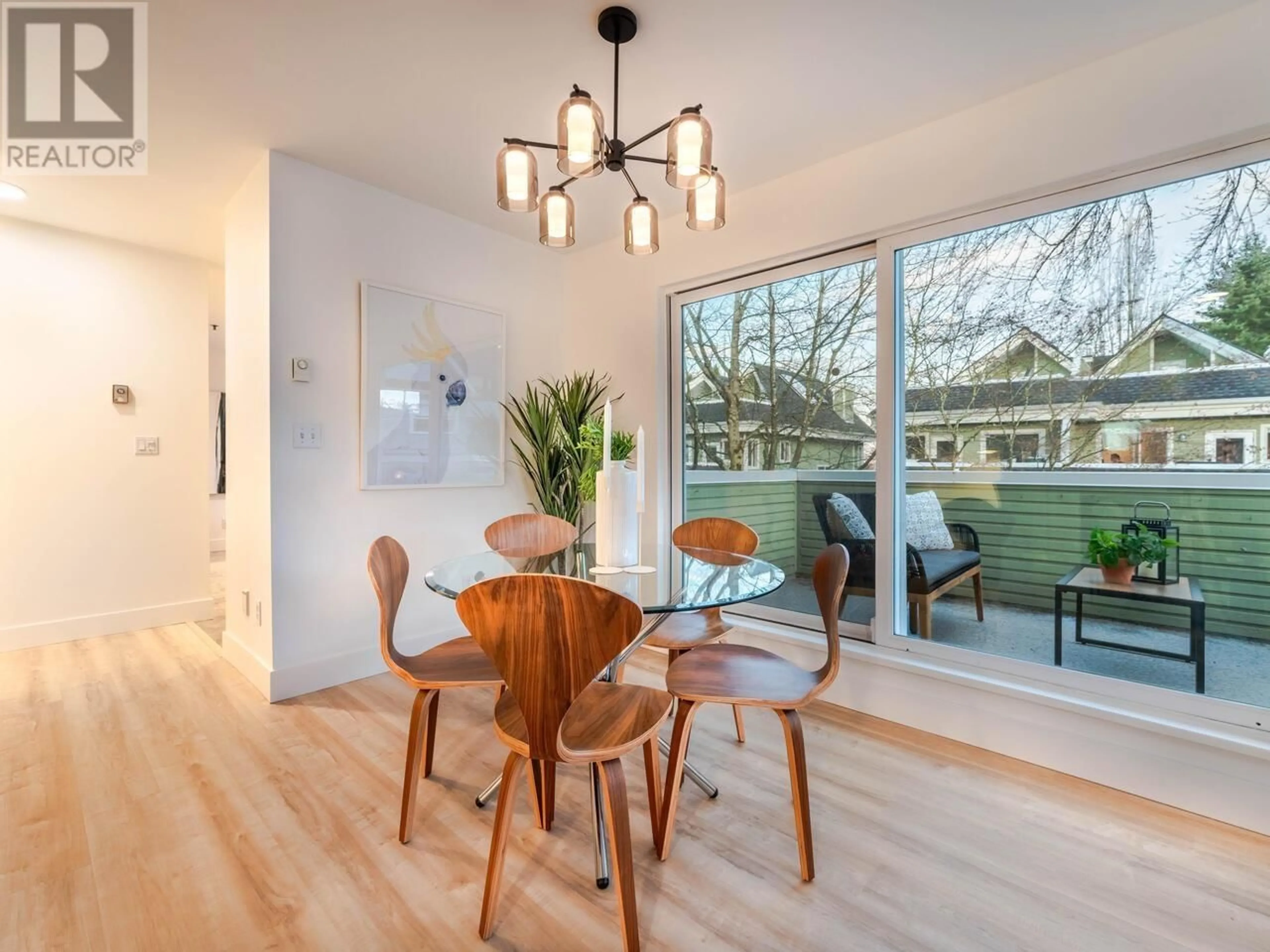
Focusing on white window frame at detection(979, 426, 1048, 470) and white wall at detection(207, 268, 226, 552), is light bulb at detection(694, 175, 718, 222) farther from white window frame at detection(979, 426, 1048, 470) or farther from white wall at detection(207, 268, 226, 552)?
white wall at detection(207, 268, 226, 552)

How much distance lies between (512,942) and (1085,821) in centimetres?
177

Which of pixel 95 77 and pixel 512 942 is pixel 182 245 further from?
pixel 512 942

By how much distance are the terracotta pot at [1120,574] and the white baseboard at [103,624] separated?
5265 millimetres

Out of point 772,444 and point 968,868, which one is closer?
point 968,868

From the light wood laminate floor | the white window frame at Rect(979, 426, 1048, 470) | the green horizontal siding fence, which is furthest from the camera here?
the white window frame at Rect(979, 426, 1048, 470)

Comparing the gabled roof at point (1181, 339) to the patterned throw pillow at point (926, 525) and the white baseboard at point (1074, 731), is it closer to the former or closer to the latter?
the patterned throw pillow at point (926, 525)

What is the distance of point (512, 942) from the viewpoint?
50.9 inches

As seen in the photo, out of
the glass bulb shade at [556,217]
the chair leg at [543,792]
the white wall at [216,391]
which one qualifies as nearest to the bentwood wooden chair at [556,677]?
the chair leg at [543,792]

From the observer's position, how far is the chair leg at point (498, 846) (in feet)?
4.22

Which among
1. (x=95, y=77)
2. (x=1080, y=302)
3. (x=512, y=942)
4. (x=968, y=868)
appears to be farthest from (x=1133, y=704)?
(x=95, y=77)

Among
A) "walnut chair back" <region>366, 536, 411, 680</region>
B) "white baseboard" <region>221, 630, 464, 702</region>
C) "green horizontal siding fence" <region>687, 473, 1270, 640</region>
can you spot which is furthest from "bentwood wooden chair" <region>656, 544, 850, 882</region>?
"white baseboard" <region>221, 630, 464, 702</region>

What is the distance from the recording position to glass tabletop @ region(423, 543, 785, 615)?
159 centimetres

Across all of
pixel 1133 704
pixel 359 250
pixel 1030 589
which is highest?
pixel 359 250

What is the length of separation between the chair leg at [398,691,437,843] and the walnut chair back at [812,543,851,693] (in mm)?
1150
